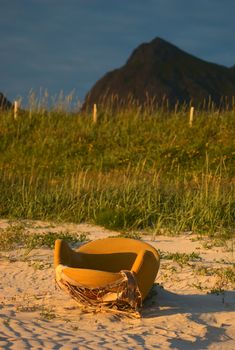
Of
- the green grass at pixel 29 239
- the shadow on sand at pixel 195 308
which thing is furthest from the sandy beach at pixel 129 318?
the green grass at pixel 29 239

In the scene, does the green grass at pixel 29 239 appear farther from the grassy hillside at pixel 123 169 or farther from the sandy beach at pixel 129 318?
the grassy hillside at pixel 123 169

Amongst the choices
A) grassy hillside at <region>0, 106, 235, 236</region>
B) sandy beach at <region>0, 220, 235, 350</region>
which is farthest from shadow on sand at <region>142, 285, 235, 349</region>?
grassy hillside at <region>0, 106, 235, 236</region>

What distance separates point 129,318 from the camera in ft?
18.3

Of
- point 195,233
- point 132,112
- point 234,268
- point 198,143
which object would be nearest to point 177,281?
point 234,268

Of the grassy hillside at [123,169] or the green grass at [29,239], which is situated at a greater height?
the grassy hillside at [123,169]

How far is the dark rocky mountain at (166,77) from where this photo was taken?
362 ft

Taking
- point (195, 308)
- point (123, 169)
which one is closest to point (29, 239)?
point (195, 308)

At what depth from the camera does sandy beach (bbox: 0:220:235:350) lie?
4.89 m

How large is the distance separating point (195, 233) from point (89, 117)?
12413 millimetres

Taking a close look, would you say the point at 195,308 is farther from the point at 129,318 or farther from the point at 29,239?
the point at 29,239

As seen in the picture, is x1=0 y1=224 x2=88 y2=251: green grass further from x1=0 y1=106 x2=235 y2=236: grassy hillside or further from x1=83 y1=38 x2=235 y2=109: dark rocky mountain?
x1=83 y1=38 x2=235 y2=109: dark rocky mountain

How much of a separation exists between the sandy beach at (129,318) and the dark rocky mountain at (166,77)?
98763 millimetres

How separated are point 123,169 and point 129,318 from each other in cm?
1195

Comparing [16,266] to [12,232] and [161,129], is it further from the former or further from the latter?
[161,129]
